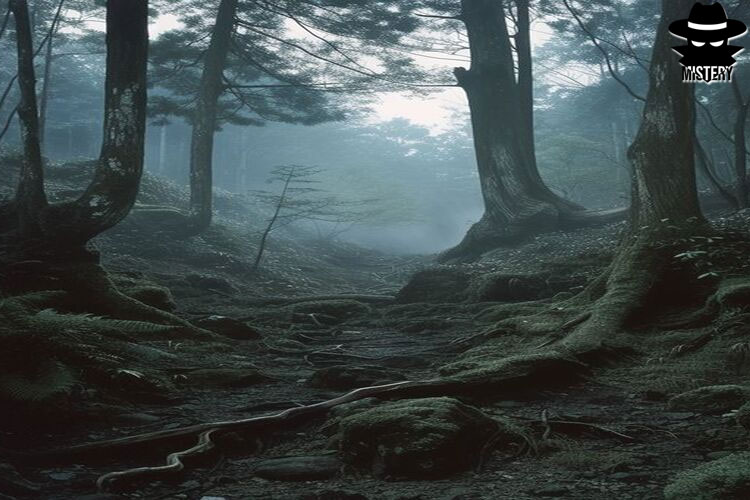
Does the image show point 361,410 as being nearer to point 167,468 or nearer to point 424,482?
point 424,482

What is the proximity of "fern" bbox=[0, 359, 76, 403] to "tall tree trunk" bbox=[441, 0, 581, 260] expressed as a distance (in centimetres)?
1286

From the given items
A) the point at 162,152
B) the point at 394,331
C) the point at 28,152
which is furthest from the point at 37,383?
the point at 162,152

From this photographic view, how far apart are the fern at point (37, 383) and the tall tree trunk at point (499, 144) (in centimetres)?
1286

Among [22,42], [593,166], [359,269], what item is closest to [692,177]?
[22,42]

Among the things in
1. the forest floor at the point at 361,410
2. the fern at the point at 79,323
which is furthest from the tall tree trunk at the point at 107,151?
the fern at the point at 79,323

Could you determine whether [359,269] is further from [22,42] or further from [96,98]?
[96,98]

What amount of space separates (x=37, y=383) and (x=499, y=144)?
46.1ft

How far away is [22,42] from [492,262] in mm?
10051

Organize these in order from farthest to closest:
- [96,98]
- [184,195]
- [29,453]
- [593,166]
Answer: [96,98] → [593,166] → [184,195] → [29,453]

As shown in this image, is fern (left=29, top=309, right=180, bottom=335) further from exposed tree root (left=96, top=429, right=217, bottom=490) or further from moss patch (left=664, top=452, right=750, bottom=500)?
moss patch (left=664, top=452, right=750, bottom=500)

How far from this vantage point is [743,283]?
16.0 feet

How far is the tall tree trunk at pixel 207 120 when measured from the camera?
640 inches

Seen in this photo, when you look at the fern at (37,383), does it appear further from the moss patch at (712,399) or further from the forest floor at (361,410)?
the moss patch at (712,399)

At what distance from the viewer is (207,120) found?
639 inches
